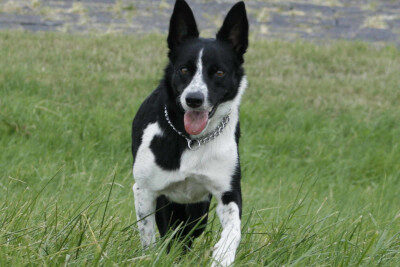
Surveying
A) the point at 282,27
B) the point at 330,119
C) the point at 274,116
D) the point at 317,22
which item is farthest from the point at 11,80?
the point at 317,22

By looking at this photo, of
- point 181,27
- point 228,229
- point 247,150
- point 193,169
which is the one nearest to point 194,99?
point 193,169

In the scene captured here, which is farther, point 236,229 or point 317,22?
point 317,22

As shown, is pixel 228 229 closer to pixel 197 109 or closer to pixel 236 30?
pixel 197 109

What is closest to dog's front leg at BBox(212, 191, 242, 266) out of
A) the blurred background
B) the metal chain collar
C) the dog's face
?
the metal chain collar

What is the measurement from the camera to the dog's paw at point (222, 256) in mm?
2602

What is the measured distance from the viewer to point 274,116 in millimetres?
7449

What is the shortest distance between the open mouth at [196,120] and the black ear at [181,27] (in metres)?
0.53

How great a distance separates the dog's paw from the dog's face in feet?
2.66

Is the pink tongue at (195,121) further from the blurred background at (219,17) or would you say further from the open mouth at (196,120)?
the blurred background at (219,17)

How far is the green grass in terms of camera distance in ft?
9.41

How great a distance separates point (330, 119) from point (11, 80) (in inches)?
167

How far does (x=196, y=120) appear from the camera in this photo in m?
3.40

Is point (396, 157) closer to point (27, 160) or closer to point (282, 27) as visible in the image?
point (27, 160)

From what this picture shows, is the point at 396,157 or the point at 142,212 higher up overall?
the point at 142,212
